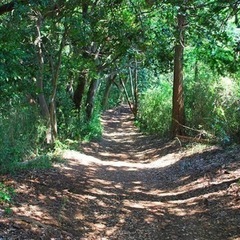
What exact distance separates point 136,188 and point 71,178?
1.71 metres

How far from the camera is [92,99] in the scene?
62.1ft

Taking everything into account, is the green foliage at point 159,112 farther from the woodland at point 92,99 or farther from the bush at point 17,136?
the bush at point 17,136

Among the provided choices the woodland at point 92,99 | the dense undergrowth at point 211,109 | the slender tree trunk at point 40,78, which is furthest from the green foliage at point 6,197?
the dense undergrowth at point 211,109

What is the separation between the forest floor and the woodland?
0.05m

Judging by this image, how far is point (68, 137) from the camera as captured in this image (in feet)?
51.9

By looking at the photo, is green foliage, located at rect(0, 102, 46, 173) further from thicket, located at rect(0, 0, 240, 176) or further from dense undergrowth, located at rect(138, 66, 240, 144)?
dense undergrowth, located at rect(138, 66, 240, 144)

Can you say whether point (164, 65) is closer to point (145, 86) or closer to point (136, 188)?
point (136, 188)

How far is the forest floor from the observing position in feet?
19.6

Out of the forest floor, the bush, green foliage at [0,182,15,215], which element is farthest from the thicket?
green foliage at [0,182,15,215]

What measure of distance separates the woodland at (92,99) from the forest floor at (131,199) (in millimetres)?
48

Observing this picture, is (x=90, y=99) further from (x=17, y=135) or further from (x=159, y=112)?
(x=17, y=135)

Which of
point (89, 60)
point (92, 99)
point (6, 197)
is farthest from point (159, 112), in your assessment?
point (6, 197)

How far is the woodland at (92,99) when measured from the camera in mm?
6953

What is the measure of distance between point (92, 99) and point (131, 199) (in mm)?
11134
